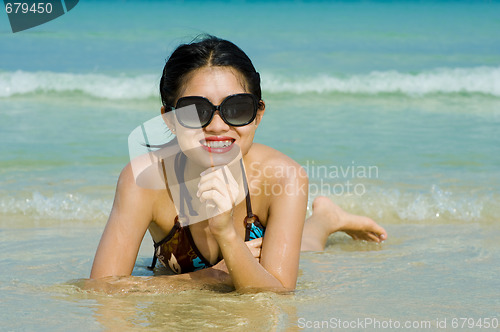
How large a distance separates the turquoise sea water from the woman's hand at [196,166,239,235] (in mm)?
469

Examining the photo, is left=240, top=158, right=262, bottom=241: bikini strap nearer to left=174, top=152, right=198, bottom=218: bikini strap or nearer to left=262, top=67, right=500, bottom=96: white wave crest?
left=174, top=152, right=198, bottom=218: bikini strap

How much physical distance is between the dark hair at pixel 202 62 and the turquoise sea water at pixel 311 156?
1133mm

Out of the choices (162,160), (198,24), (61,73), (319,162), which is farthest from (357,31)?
(162,160)

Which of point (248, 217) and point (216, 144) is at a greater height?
point (216, 144)

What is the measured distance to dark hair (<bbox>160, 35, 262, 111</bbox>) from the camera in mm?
3320

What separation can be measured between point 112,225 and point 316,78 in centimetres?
1052

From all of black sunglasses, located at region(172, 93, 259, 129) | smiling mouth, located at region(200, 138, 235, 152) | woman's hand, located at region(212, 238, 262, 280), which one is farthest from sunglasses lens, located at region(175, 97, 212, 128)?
woman's hand, located at region(212, 238, 262, 280)

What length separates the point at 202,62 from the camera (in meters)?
3.31

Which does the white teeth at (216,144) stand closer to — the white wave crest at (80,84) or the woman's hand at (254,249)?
the woman's hand at (254,249)

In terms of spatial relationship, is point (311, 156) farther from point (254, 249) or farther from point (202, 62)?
point (202, 62)

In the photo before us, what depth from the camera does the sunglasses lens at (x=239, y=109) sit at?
10.6ft
